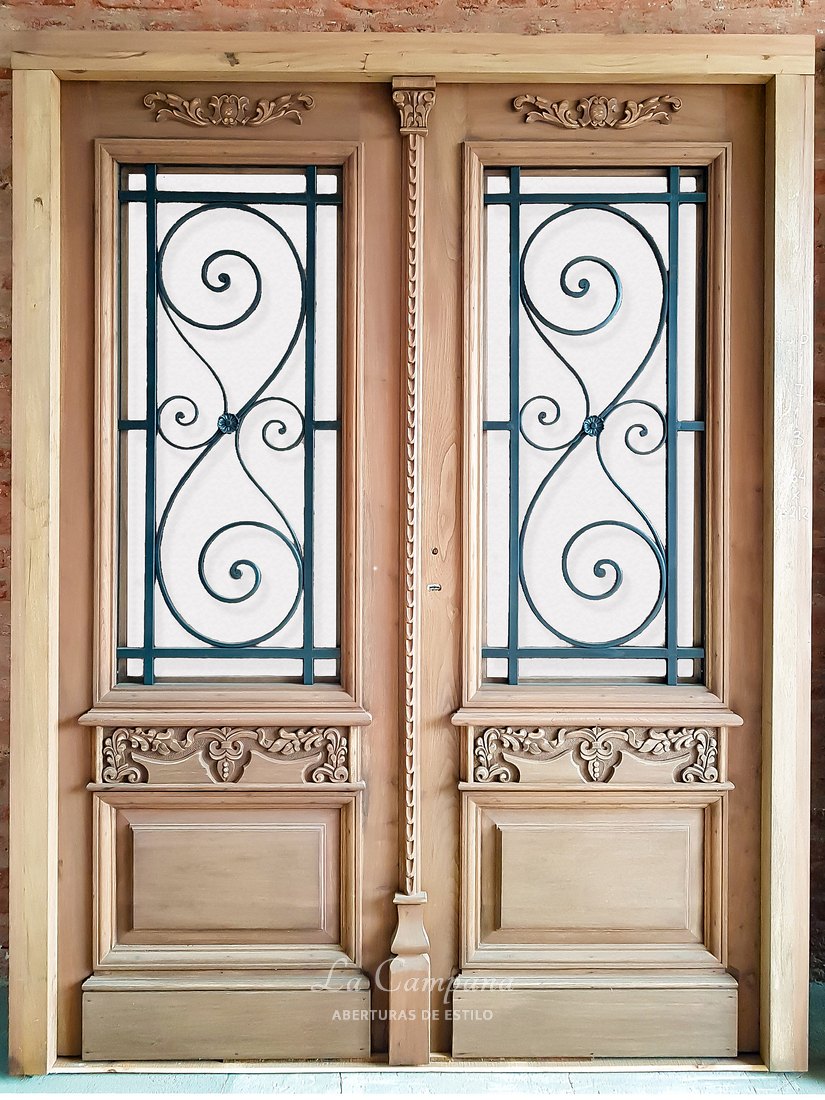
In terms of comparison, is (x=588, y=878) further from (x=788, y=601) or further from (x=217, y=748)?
(x=217, y=748)

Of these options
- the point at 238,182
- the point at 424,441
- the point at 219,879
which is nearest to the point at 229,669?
the point at 219,879

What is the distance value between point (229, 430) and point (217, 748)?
800 millimetres

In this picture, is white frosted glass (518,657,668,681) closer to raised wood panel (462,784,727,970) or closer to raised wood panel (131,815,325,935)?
raised wood panel (462,784,727,970)

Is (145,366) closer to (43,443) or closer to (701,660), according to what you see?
(43,443)

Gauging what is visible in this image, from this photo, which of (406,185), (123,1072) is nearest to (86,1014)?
(123,1072)

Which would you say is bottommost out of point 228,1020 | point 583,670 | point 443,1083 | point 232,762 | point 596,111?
point 443,1083

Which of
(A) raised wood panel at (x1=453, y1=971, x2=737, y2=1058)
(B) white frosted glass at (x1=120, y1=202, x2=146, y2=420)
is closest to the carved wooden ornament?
(A) raised wood panel at (x1=453, y1=971, x2=737, y2=1058)

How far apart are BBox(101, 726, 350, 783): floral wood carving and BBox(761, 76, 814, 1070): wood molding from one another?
43.0 inches

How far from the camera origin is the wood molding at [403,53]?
2.01 m

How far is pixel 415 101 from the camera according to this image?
2.07m

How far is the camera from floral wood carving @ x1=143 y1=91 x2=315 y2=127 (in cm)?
208

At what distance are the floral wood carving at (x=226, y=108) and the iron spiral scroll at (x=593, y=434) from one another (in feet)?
2.21

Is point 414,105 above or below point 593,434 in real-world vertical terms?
above

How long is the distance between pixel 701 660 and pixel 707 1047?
0.96 metres
